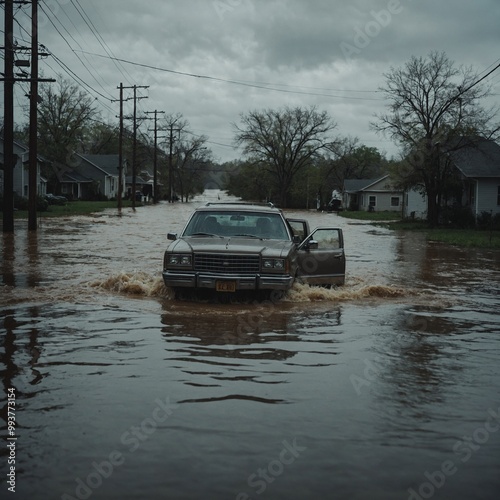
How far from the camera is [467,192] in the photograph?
144 ft

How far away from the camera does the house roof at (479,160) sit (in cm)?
4059

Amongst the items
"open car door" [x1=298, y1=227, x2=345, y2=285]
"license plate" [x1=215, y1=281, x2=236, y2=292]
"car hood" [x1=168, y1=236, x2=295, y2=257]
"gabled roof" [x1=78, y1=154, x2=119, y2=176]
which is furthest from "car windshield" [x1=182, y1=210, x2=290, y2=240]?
"gabled roof" [x1=78, y1=154, x2=119, y2=176]

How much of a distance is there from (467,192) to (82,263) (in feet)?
107

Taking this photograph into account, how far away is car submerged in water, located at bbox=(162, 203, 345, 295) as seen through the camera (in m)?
10.5

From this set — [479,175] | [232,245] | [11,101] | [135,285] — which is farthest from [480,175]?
[232,245]

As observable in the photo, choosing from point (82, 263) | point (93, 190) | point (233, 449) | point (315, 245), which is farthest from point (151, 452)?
point (93, 190)

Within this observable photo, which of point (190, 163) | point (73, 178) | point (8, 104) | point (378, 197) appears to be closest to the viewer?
point (8, 104)

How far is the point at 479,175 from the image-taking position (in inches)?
1581

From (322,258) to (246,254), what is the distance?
239 cm

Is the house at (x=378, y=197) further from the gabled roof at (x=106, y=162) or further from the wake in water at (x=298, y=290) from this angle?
the wake in water at (x=298, y=290)

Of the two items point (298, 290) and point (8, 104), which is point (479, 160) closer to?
point (8, 104)

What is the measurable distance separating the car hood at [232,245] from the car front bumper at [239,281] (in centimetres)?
36

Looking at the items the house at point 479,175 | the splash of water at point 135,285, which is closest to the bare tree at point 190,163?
the house at point 479,175

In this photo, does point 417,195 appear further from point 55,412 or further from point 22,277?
point 55,412
